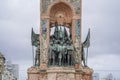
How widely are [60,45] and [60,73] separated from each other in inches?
116

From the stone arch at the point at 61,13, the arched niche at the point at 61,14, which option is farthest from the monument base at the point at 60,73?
the stone arch at the point at 61,13

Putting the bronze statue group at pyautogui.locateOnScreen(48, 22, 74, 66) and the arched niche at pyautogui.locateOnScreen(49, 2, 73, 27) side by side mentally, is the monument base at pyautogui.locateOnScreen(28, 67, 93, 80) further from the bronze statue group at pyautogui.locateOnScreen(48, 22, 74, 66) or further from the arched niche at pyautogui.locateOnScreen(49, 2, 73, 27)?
the arched niche at pyautogui.locateOnScreen(49, 2, 73, 27)

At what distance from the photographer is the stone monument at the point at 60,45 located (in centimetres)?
6288

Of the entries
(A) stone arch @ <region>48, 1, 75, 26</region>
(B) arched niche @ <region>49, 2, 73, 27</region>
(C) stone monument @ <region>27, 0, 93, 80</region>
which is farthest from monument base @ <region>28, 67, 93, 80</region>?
(A) stone arch @ <region>48, 1, 75, 26</region>

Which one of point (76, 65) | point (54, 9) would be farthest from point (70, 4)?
point (76, 65)

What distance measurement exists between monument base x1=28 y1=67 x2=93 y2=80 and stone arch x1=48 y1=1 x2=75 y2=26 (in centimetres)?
512

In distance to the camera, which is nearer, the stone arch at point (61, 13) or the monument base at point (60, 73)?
the monument base at point (60, 73)

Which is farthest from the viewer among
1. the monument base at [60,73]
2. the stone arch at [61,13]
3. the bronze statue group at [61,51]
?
the stone arch at [61,13]

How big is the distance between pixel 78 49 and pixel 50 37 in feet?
9.67

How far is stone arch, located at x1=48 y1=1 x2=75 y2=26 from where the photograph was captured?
65.2 metres

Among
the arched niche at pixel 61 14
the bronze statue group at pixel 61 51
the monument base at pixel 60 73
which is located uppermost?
the arched niche at pixel 61 14

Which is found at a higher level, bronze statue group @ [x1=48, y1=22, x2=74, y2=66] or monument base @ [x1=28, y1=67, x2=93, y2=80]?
bronze statue group @ [x1=48, y1=22, x2=74, y2=66]

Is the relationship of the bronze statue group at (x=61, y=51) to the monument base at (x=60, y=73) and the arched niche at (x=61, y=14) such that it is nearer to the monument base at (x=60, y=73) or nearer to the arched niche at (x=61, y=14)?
the monument base at (x=60, y=73)

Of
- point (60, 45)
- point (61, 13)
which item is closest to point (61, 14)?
point (61, 13)
